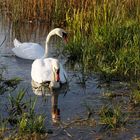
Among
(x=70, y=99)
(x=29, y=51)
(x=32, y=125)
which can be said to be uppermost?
(x=29, y=51)

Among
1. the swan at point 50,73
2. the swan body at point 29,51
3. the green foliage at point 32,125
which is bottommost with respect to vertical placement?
the green foliage at point 32,125

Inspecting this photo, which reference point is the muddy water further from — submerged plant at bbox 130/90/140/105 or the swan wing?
submerged plant at bbox 130/90/140/105

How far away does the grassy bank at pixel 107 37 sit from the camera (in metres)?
8.47

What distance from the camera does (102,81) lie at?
8.16 meters

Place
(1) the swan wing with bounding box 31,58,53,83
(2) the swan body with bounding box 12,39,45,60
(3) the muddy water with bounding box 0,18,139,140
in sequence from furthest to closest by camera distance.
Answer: (2) the swan body with bounding box 12,39,45,60 → (1) the swan wing with bounding box 31,58,53,83 → (3) the muddy water with bounding box 0,18,139,140

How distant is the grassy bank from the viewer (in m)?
8.47

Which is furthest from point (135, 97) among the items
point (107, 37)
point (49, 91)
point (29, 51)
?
point (29, 51)

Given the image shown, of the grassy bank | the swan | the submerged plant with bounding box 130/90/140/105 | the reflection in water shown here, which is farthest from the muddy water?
the submerged plant with bounding box 130/90/140/105

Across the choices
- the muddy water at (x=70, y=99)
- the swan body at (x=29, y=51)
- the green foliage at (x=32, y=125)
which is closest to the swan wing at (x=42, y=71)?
the muddy water at (x=70, y=99)

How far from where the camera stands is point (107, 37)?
9445mm

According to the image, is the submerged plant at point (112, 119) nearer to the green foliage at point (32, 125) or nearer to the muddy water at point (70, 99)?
the muddy water at point (70, 99)

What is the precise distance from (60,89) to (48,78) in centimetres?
28

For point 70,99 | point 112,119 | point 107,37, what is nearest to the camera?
point 112,119

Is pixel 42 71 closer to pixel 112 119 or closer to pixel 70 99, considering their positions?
pixel 70 99
